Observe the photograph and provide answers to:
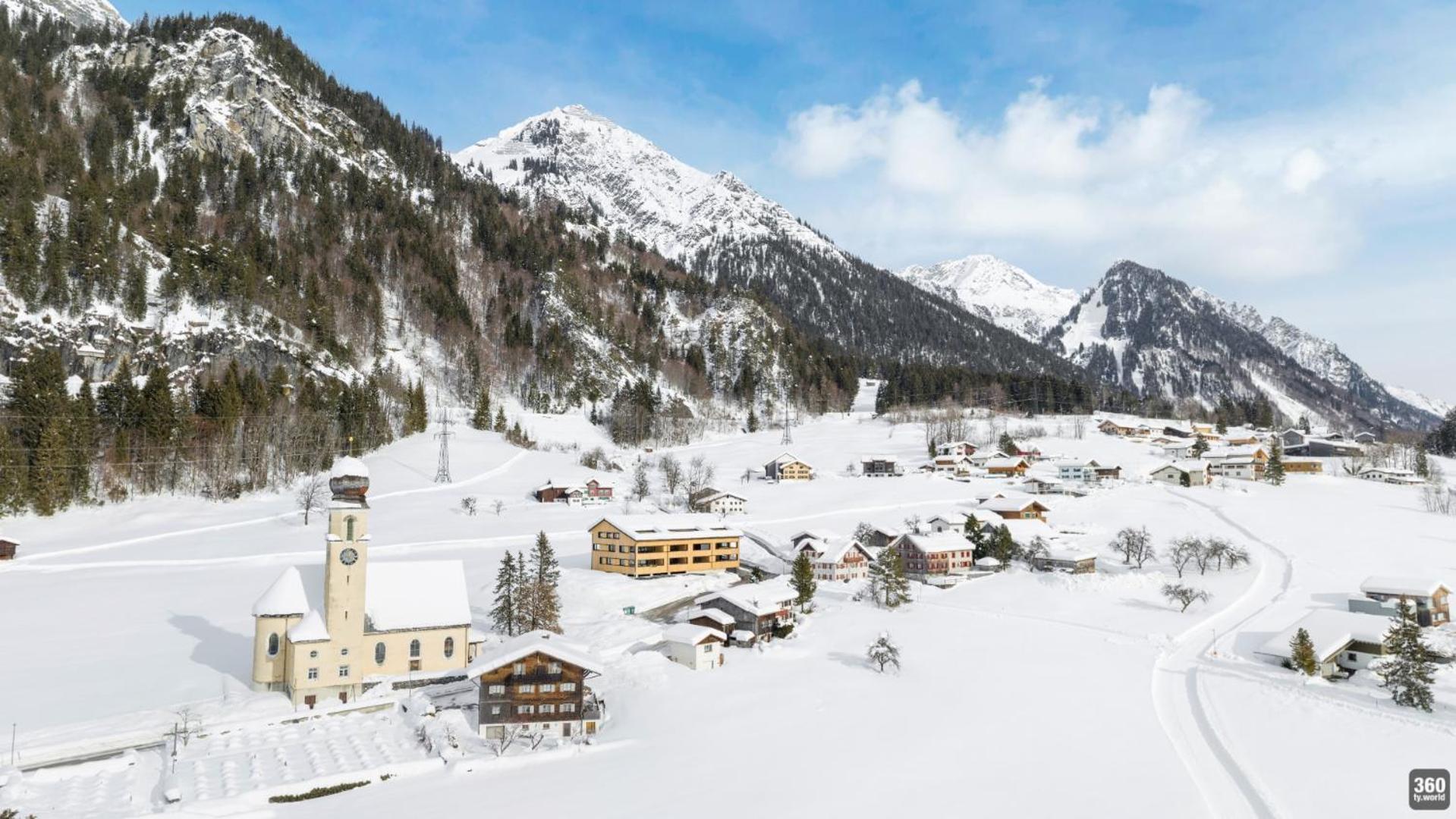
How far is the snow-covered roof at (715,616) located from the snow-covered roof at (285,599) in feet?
65.6

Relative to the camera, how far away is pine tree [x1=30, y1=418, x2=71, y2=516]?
60500 millimetres

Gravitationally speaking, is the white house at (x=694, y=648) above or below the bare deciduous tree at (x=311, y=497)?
below

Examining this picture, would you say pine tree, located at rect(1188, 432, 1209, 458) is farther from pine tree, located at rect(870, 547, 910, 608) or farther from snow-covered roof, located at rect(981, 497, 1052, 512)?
pine tree, located at rect(870, 547, 910, 608)

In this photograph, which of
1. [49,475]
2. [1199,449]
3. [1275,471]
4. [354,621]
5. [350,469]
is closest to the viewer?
[354,621]

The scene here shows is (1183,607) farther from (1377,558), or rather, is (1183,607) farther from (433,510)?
(433,510)

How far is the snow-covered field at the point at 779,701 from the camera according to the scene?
77.2 ft

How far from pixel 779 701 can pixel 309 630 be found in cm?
2041

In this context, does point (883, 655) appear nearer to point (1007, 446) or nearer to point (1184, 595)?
point (1184, 595)

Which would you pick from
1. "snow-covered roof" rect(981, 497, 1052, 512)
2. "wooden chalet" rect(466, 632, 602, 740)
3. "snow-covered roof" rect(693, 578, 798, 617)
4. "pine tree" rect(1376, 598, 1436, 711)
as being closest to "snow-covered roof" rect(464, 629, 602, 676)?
"wooden chalet" rect(466, 632, 602, 740)

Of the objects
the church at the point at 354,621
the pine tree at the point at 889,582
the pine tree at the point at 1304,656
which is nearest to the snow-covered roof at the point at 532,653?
the church at the point at 354,621

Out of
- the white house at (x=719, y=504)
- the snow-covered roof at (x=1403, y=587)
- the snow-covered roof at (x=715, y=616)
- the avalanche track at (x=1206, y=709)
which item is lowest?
the avalanche track at (x=1206, y=709)

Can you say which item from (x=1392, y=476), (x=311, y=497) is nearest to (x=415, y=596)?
(x=311, y=497)

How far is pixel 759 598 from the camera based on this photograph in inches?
1758

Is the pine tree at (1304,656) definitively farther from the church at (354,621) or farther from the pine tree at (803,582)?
the church at (354,621)
